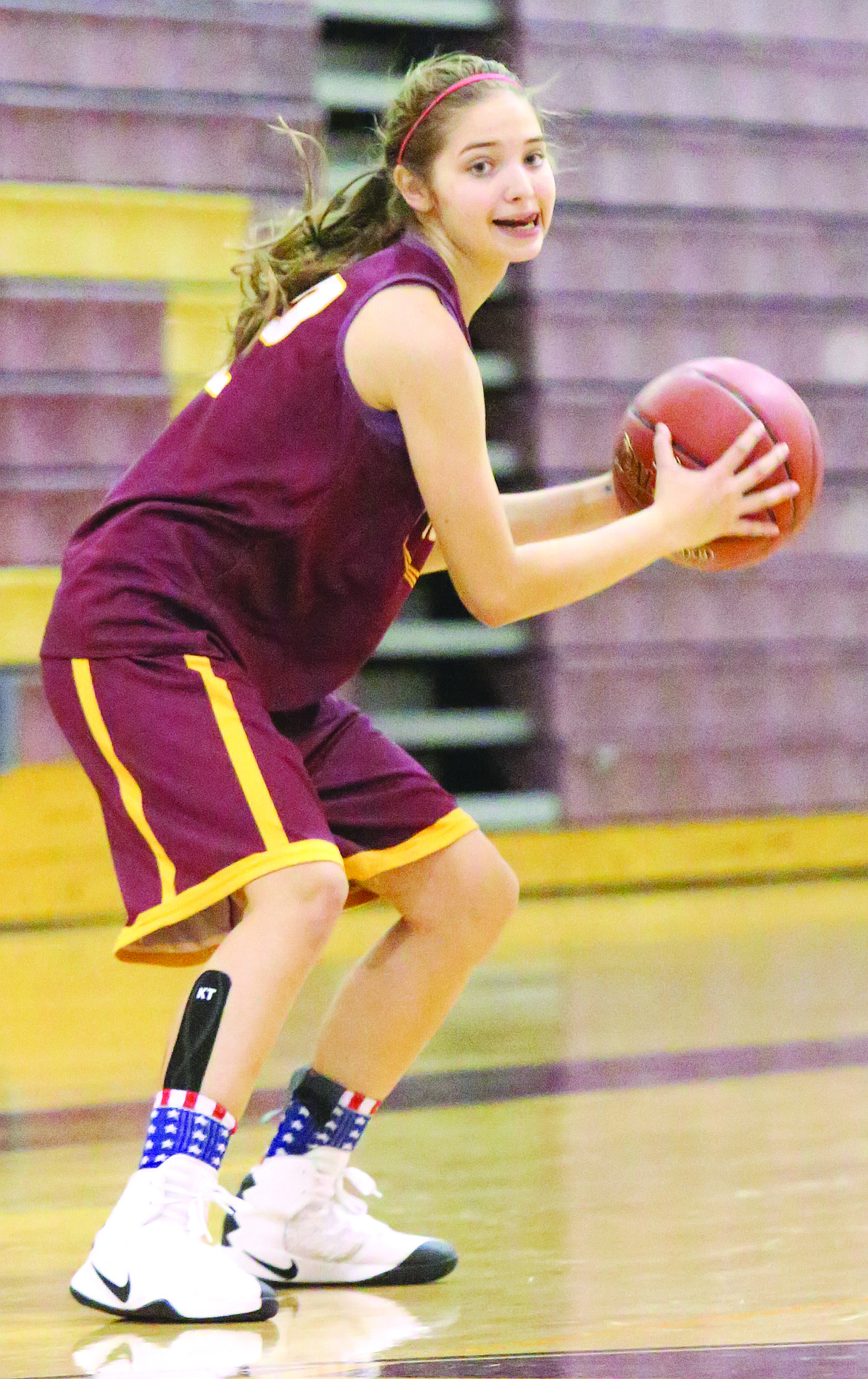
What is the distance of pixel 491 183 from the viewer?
1.93 metres

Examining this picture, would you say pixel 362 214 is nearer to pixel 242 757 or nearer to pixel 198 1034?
pixel 242 757

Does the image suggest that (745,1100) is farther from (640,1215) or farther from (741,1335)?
(741,1335)

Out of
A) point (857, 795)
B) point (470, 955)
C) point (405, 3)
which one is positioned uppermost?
point (405, 3)

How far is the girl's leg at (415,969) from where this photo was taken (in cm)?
197

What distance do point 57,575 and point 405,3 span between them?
2.03 m

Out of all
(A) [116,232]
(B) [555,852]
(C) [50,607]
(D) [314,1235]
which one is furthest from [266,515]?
(B) [555,852]

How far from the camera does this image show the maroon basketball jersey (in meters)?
1.84

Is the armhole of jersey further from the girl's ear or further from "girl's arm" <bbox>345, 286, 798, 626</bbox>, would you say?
the girl's ear

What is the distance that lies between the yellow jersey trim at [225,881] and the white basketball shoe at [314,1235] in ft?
1.04

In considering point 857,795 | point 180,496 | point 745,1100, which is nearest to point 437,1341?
point 180,496

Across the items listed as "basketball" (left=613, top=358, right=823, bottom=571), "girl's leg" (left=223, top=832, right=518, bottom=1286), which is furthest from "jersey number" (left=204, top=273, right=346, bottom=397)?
"girl's leg" (left=223, top=832, right=518, bottom=1286)

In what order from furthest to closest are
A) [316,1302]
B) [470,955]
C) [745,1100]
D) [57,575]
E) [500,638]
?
[500,638], [57,575], [745,1100], [470,955], [316,1302]

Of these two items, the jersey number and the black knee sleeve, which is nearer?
the black knee sleeve

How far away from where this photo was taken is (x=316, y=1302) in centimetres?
182
